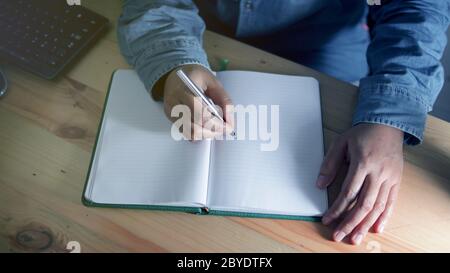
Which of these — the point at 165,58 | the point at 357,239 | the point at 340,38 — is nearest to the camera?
the point at 357,239

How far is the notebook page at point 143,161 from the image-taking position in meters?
0.51

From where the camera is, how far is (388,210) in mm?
516

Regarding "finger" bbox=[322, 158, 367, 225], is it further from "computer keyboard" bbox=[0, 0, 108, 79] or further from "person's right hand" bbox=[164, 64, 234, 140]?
"computer keyboard" bbox=[0, 0, 108, 79]

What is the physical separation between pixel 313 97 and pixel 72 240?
1.35 ft

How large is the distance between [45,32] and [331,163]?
1.70 ft

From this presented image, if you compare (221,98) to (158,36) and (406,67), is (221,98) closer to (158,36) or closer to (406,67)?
(158,36)

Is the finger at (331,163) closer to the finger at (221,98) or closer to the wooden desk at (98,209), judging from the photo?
the wooden desk at (98,209)

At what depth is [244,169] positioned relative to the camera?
0.53 m

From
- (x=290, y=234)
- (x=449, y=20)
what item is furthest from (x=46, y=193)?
(x=449, y=20)

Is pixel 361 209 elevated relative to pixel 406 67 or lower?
lower

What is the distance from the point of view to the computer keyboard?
2.07 feet

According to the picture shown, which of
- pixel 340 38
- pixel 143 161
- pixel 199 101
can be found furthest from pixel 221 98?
pixel 340 38

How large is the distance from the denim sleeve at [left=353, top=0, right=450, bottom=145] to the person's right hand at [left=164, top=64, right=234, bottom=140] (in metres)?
0.20

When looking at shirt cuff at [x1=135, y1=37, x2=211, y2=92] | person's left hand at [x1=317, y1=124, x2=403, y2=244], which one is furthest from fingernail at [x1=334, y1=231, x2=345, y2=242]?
shirt cuff at [x1=135, y1=37, x2=211, y2=92]
